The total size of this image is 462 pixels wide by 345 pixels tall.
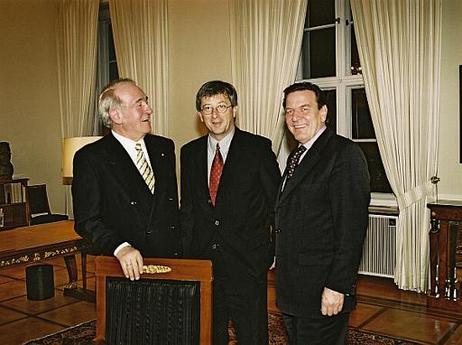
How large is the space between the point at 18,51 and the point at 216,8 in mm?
2960

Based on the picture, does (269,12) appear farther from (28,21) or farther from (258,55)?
(28,21)

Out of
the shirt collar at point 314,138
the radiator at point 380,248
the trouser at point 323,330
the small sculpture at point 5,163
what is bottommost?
the radiator at point 380,248

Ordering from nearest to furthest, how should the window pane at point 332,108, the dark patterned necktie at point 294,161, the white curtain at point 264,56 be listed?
the dark patterned necktie at point 294,161, the white curtain at point 264,56, the window pane at point 332,108

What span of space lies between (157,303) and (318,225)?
27.5 inches

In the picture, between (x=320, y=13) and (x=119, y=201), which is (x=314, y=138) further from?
(x=320, y=13)

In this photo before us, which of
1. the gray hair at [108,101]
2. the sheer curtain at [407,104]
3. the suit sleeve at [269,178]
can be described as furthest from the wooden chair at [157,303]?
the sheer curtain at [407,104]

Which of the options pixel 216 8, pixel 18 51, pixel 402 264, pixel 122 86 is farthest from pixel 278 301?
pixel 18 51

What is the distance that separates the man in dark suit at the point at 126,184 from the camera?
2.14 meters

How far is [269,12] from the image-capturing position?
562 cm

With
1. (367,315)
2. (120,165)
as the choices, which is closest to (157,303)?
(120,165)

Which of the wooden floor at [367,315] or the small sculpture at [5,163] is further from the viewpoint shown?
the small sculpture at [5,163]

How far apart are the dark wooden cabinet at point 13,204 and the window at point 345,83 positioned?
12.6ft

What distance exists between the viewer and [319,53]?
5.87 m

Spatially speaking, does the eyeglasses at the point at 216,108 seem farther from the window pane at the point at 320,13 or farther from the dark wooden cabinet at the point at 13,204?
the dark wooden cabinet at the point at 13,204
